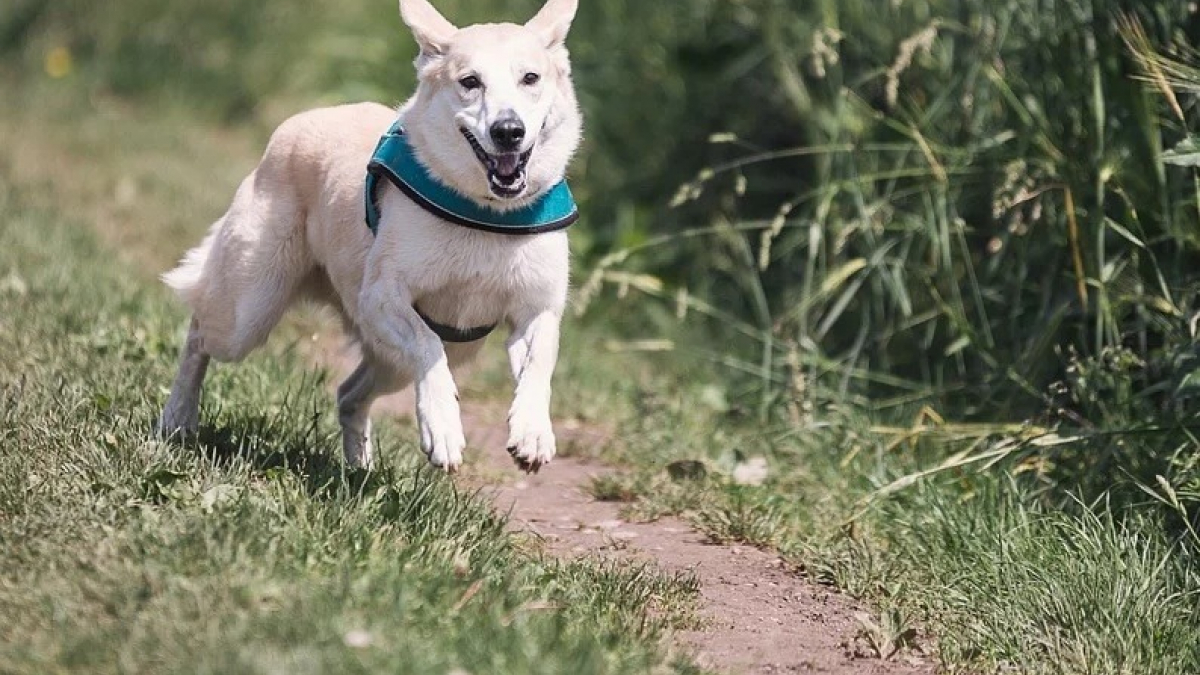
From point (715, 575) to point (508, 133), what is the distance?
4.47 ft

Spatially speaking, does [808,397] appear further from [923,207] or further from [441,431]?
[441,431]

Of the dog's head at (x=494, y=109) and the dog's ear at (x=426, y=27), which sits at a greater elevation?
the dog's ear at (x=426, y=27)

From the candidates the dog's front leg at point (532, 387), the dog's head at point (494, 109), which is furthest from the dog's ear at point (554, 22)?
the dog's front leg at point (532, 387)

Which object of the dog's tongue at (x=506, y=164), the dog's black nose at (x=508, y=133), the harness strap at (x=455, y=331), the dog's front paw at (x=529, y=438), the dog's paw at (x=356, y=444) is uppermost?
the dog's black nose at (x=508, y=133)

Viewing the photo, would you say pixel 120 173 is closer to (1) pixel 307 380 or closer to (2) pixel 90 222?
(2) pixel 90 222

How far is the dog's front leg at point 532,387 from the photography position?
409 centimetres

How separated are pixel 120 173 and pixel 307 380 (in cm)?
386

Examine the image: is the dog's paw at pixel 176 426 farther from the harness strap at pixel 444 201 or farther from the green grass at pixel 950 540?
the green grass at pixel 950 540

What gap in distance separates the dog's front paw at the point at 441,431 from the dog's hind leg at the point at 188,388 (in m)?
1.09

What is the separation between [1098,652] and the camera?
13.7 feet

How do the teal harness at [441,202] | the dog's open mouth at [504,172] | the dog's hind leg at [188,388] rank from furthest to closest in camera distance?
the dog's hind leg at [188,388] < the teal harness at [441,202] < the dog's open mouth at [504,172]

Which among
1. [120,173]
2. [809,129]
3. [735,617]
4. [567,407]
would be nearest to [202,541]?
[735,617]

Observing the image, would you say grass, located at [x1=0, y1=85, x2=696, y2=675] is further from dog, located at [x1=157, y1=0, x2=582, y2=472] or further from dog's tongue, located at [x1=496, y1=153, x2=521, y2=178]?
dog's tongue, located at [x1=496, y1=153, x2=521, y2=178]

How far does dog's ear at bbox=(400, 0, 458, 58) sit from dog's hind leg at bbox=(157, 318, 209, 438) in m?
1.22
